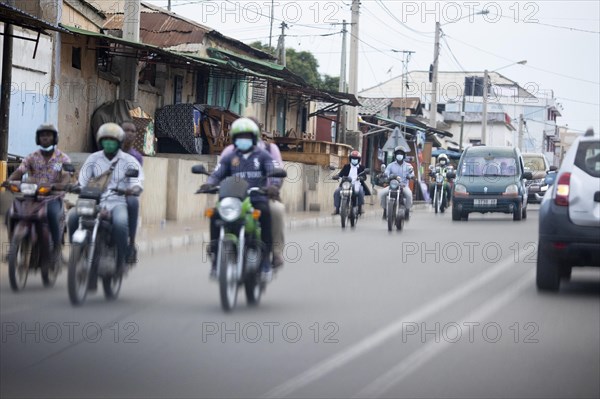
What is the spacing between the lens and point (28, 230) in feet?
37.4

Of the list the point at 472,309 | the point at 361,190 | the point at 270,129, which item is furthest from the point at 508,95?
the point at 472,309

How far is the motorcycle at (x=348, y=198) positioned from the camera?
23.1 metres

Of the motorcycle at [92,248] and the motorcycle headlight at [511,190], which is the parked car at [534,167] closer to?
the motorcycle headlight at [511,190]

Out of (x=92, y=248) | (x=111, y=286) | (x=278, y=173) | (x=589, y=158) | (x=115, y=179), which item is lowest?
(x=111, y=286)

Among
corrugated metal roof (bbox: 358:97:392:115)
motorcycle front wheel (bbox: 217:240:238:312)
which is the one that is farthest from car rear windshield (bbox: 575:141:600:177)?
corrugated metal roof (bbox: 358:97:392:115)

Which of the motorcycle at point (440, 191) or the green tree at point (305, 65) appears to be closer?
the motorcycle at point (440, 191)

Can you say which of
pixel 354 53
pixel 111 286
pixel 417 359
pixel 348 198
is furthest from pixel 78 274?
pixel 354 53

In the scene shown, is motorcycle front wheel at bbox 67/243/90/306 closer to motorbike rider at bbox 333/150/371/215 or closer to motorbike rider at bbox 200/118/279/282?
motorbike rider at bbox 200/118/279/282

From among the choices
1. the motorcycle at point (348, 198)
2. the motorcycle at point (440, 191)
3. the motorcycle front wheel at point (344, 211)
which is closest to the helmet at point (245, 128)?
the motorcycle at point (348, 198)

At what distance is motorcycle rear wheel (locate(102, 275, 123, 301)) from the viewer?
36.2 ft

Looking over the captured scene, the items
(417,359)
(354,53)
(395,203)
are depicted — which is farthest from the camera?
(354,53)

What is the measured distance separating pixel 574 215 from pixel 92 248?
4.89 meters

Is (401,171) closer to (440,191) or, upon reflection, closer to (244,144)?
(440,191)

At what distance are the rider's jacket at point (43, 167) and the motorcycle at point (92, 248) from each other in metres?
0.82
